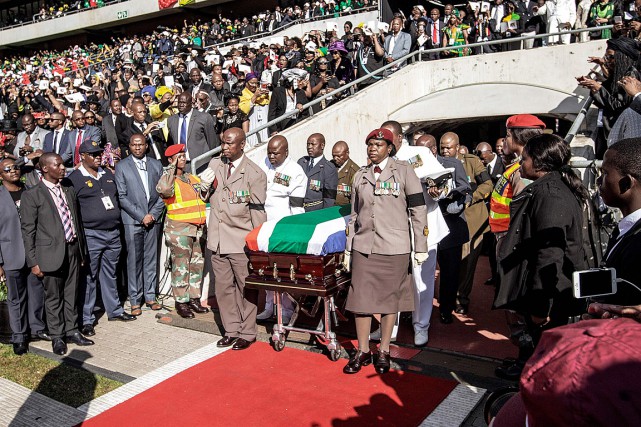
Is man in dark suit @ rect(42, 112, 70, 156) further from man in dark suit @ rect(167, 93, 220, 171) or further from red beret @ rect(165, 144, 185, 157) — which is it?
red beret @ rect(165, 144, 185, 157)

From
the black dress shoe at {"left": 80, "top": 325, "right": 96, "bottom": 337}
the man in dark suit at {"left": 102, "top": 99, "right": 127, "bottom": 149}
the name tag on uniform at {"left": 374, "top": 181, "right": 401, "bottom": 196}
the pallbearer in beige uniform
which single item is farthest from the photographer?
the name tag on uniform at {"left": 374, "top": 181, "right": 401, "bottom": 196}

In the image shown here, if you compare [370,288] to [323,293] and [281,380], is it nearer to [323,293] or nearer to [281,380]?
[323,293]

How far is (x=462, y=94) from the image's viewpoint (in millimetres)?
12828

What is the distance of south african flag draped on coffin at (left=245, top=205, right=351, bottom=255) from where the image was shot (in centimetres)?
523

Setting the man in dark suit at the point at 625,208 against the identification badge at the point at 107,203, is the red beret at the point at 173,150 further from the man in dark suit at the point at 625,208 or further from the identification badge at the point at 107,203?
the man in dark suit at the point at 625,208

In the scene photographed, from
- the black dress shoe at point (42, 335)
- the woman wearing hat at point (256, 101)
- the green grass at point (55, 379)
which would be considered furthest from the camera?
the woman wearing hat at point (256, 101)

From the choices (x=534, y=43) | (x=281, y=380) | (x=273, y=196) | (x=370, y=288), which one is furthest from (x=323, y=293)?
(x=534, y=43)

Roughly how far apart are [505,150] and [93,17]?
1517 inches

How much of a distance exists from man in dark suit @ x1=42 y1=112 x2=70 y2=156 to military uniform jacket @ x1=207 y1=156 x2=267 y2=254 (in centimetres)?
472

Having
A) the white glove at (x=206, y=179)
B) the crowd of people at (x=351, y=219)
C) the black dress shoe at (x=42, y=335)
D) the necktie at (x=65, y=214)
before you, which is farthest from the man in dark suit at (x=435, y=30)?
the black dress shoe at (x=42, y=335)

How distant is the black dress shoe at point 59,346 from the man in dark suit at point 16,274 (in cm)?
38

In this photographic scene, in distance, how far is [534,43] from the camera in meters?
13.0

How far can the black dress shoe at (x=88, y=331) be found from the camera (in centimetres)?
653

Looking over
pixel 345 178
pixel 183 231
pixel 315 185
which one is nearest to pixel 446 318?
pixel 345 178
